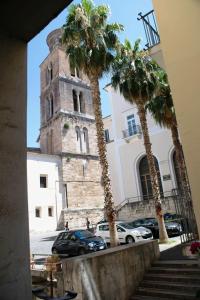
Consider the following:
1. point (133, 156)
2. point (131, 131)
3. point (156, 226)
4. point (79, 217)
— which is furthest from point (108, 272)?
point (79, 217)

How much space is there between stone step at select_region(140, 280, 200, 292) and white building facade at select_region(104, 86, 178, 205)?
68.8 feet

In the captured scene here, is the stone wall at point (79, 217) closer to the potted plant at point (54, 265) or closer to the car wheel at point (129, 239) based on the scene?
the car wheel at point (129, 239)

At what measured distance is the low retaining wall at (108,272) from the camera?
7.86 meters

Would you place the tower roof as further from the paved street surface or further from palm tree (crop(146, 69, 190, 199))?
palm tree (crop(146, 69, 190, 199))

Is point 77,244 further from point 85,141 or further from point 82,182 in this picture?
point 85,141

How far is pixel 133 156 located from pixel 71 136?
398 inches

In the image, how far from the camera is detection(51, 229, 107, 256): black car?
15103 mm

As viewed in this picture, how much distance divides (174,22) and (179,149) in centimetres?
1271

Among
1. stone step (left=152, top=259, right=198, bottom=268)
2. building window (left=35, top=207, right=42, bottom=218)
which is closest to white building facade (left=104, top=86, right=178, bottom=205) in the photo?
building window (left=35, top=207, right=42, bottom=218)

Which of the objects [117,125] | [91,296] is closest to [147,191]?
[117,125]

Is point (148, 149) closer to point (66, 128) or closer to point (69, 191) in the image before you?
point (69, 191)

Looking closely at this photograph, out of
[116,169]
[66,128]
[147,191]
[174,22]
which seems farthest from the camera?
[66,128]

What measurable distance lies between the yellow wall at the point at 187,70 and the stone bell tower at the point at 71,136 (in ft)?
99.9

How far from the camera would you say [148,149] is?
17.2 metres
